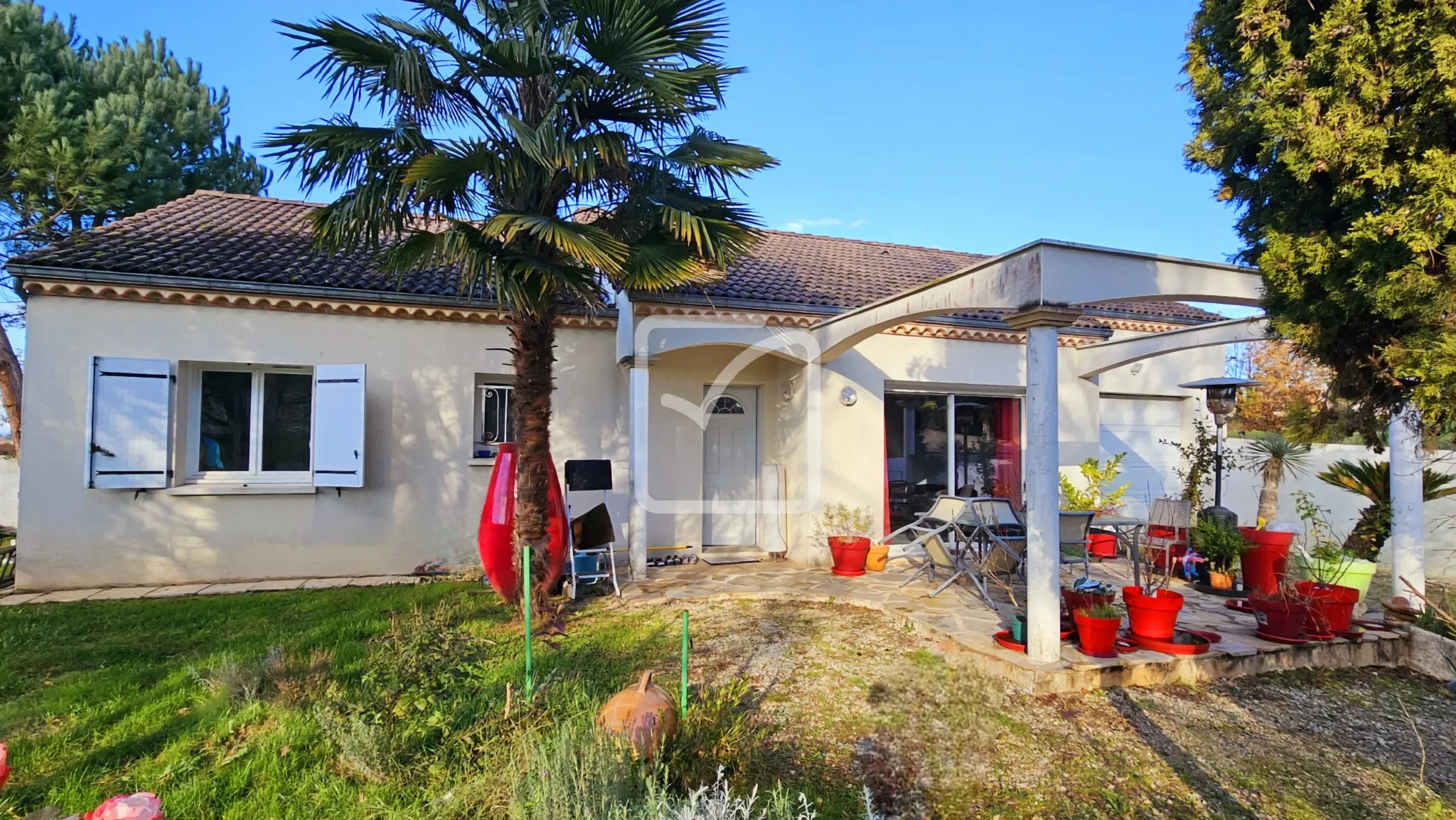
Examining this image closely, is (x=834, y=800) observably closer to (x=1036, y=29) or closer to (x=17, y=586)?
(x=1036, y=29)

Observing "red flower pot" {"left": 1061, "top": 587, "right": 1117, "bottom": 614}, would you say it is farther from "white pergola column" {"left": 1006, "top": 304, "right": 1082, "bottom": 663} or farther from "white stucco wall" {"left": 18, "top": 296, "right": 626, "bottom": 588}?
"white stucco wall" {"left": 18, "top": 296, "right": 626, "bottom": 588}

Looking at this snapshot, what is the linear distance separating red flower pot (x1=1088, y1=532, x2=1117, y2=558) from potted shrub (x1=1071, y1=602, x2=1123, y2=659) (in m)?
5.48

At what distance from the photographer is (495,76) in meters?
5.79

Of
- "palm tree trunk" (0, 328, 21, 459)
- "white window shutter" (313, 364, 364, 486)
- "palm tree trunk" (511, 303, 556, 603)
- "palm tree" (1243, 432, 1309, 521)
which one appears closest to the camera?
"palm tree trunk" (511, 303, 556, 603)

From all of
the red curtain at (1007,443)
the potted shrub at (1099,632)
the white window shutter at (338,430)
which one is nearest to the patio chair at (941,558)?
the potted shrub at (1099,632)

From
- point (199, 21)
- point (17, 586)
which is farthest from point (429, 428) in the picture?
point (199, 21)

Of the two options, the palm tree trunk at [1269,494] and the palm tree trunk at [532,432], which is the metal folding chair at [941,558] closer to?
the palm tree trunk at [532,432]

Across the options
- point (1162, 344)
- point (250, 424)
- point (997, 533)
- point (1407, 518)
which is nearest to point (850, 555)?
point (997, 533)

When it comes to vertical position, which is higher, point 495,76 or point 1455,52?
point 495,76

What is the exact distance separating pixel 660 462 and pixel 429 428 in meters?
2.88

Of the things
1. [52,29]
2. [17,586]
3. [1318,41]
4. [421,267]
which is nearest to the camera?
[1318,41]

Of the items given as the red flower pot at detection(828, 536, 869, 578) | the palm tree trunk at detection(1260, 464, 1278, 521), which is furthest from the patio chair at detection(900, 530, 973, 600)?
the palm tree trunk at detection(1260, 464, 1278, 521)

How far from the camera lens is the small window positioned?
31.8 feet

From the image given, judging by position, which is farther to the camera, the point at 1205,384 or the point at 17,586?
the point at 1205,384
